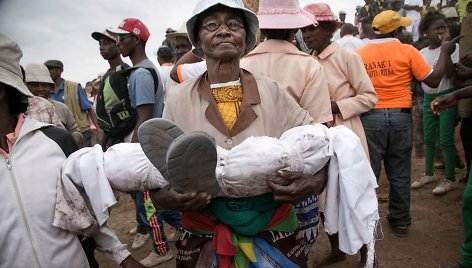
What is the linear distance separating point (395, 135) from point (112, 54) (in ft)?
9.92

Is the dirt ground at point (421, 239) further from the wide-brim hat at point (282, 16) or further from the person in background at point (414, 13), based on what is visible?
the person in background at point (414, 13)

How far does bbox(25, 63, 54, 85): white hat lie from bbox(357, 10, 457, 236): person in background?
129 inches

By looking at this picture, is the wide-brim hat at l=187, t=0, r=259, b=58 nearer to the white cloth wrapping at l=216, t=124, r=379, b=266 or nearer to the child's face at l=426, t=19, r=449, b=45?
the white cloth wrapping at l=216, t=124, r=379, b=266

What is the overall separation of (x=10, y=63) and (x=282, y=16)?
61.6 inches

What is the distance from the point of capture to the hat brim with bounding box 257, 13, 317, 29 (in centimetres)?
229

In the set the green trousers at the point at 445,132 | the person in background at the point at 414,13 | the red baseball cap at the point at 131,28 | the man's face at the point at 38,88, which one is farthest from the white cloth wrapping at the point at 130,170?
the person in background at the point at 414,13

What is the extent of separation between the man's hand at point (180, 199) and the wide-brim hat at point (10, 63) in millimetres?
754

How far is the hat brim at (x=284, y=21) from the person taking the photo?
229cm

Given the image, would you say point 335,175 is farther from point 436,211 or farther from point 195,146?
point 436,211

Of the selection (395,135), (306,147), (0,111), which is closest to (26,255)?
(0,111)

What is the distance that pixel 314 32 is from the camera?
296cm

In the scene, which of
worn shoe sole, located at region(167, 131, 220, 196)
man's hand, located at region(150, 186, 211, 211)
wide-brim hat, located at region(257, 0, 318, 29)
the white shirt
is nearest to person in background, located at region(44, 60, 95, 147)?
wide-brim hat, located at region(257, 0, 318, 29)

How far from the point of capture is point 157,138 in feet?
4.17

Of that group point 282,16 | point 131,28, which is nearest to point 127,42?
point 131,28
